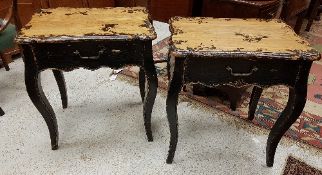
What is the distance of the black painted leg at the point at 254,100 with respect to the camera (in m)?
2.12

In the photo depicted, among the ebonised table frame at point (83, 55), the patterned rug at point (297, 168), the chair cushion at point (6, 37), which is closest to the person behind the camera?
the ebonised table frame at point (83, 55)

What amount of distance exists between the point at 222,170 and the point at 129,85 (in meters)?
1.17

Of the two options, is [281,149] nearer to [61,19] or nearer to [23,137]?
[61,19]

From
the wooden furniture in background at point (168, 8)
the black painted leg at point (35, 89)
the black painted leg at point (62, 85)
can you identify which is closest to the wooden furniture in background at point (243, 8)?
the wooden furniture in background at point (168, 8)

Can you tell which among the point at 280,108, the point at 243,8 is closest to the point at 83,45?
the point at 243,8

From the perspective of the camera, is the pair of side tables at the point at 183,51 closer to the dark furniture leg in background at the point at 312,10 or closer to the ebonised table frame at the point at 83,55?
the ebonised table frame at the point at 83,55

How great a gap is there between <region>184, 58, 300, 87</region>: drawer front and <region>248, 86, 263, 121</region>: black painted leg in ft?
2.11

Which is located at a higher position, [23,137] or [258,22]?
[258,22]

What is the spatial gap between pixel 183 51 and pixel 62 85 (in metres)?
1.23

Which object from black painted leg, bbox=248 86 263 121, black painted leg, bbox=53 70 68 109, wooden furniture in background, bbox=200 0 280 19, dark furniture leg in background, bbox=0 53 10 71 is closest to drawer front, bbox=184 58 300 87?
black painted leg, bbox=248 86 263 121

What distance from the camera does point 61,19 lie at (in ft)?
5.48

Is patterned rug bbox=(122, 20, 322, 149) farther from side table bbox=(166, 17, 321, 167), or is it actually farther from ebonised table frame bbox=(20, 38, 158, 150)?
ebonised table frame bbox=(20, 38, 158, 150)

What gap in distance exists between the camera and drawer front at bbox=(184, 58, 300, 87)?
1418 mm

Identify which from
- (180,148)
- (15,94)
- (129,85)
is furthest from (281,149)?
(15,94)
